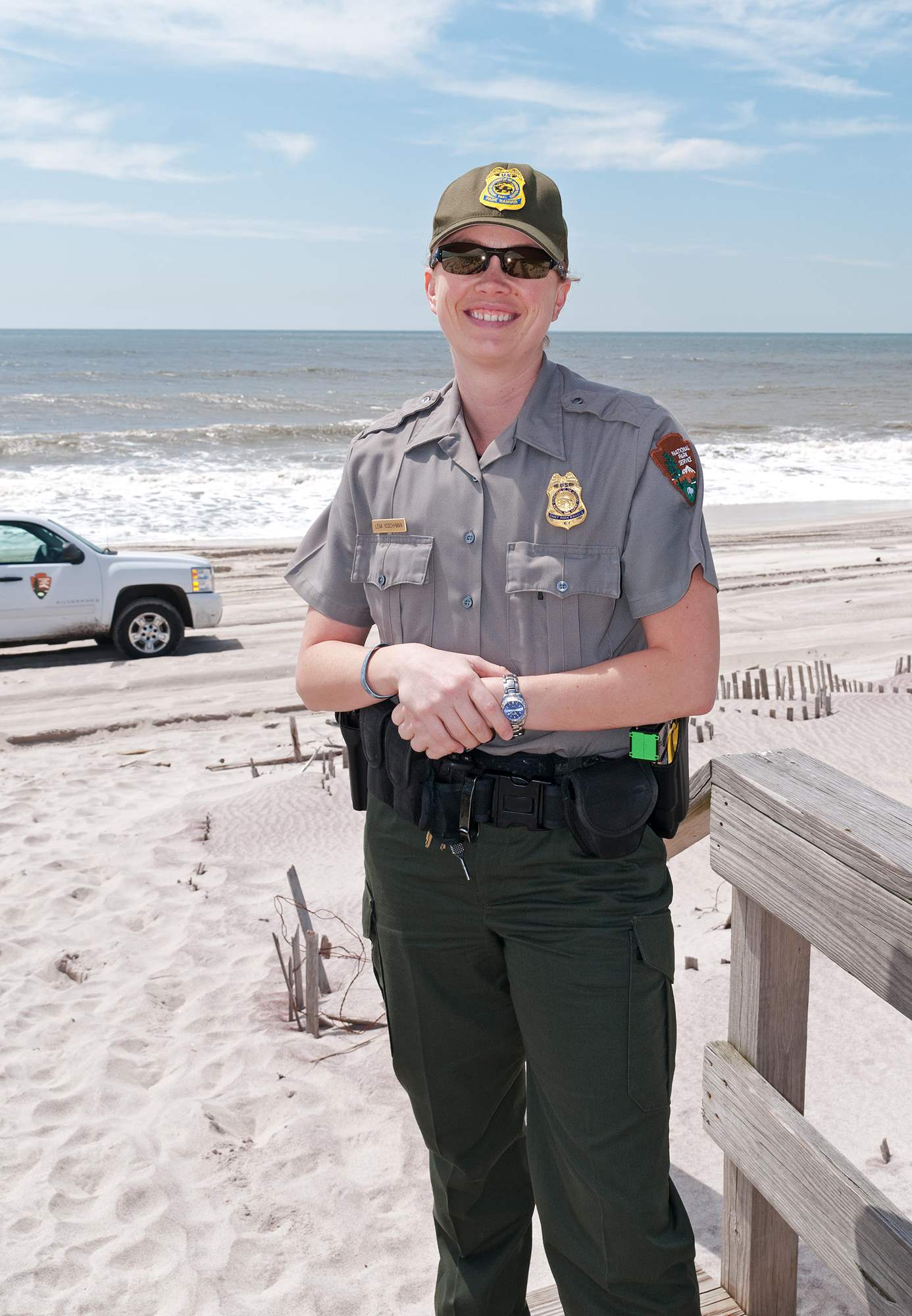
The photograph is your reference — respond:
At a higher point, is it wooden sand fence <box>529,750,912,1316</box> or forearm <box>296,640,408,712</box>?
forearm <box>296,640,408,712</box>

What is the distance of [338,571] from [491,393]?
45cm

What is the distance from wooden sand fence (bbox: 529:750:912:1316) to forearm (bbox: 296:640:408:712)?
0.60 meters

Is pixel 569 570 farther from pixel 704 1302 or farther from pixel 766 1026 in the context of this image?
pixel 704 1302

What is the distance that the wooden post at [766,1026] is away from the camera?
1877mm

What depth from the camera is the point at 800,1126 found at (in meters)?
1.83

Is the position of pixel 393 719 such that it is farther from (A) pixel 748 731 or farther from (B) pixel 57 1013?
(A) pixel 748 731

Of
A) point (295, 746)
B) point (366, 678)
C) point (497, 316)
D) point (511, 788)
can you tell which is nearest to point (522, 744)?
point (511, 788)

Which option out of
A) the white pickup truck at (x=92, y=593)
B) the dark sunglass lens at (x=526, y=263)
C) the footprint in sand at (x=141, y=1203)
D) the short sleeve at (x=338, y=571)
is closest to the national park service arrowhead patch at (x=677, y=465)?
the dark sunglass lens at (x=526, y=263)

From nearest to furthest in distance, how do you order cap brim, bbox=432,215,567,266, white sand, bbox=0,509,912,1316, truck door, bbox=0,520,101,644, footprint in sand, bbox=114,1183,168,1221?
cap brim, bbox=432,215,567,266 → white sand, bbox=0,509,912,1316 → footprint in sand, bbox=114,1183,168,1221 → truck door, bbox=0,520,101,644

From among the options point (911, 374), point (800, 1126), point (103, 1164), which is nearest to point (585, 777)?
point (800, 1126)

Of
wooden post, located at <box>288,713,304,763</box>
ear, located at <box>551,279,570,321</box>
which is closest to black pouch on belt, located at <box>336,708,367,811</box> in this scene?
ear, located at <box>551,279,570,321</box>

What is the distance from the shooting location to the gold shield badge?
1.89 metres

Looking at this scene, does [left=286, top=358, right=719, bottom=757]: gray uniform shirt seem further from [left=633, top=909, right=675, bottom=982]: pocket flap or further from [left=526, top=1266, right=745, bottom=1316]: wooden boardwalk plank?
[left=526, top=1266, right=745, bottom=1316]: wooden boardwalk plank

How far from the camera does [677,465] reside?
1.85m
